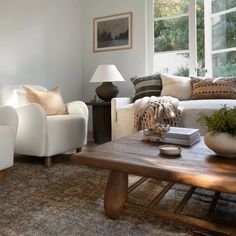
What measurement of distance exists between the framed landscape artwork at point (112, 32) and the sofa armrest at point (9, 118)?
7.35 ft

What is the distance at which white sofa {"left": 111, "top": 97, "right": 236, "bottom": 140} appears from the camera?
2.51 metres

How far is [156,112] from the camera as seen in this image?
262 centimetres

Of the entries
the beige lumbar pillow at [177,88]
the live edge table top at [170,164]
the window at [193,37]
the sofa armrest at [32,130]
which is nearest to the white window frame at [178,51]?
the window at [193,37]

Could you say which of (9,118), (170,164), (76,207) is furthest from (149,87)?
(170,164)

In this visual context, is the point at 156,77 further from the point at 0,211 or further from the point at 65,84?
the point at 0,211

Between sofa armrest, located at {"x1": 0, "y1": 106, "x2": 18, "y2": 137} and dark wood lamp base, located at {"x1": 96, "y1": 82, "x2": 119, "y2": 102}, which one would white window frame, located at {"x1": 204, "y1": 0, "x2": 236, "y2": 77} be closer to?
dark wood lamp base, located at {"x1": 96, "y1": 82, "x2": 119, "y2": 102}

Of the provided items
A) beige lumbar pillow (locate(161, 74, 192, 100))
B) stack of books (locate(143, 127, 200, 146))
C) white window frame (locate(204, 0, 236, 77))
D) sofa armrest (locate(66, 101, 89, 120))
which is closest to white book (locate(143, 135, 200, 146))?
stack of books (locate(143, 127, 200, 146))

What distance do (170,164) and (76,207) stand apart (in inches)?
27.2

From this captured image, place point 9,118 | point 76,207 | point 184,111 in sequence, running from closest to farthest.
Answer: point 76,207 < point 9,118 < point 184,111

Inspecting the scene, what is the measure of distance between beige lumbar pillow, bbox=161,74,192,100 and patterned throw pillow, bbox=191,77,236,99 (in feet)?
0.32

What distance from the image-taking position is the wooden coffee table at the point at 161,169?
3.43 feet

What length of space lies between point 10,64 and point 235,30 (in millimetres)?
2808

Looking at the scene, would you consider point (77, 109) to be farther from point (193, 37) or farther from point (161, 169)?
point (161, 169)

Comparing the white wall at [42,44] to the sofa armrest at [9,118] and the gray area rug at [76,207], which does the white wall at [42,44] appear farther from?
the gray area rug at [76,207]
